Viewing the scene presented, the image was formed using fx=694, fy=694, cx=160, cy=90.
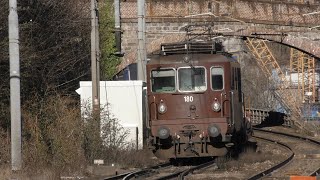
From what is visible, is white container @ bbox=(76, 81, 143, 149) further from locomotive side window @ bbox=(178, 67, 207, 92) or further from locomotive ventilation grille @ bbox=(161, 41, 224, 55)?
locomotive side window @ bbox=(178, 67, 207, 92)

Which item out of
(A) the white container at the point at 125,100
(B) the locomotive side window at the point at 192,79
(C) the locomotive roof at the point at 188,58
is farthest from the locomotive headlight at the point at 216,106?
(A) the white container at the point at 125,100

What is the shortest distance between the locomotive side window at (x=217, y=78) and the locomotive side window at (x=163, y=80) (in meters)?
1.01

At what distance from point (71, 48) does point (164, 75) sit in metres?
7.94

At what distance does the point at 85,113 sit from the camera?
18.4m

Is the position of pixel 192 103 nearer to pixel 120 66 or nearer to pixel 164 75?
pixel 164 75

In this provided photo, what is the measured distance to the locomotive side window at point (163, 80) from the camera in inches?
712

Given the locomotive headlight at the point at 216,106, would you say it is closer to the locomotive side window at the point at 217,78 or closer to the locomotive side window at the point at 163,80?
the locomotive side window at the point at 217,78

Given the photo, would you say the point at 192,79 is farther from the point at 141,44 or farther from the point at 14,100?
the point at 141,44

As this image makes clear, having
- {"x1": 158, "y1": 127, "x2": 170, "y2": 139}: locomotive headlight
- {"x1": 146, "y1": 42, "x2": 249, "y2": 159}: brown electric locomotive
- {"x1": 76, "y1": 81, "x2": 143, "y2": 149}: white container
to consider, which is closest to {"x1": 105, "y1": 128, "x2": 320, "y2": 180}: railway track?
{"x1": 146, "y1": 42, "x2": 249, "y2": 159}: brown electric locomotive

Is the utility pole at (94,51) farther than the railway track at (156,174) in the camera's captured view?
Yes

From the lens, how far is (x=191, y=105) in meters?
17.8

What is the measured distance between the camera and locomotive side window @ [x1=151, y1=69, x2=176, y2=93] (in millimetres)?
18094

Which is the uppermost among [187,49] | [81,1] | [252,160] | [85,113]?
[81,1]

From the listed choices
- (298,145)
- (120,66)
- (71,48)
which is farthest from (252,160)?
(120,66)
